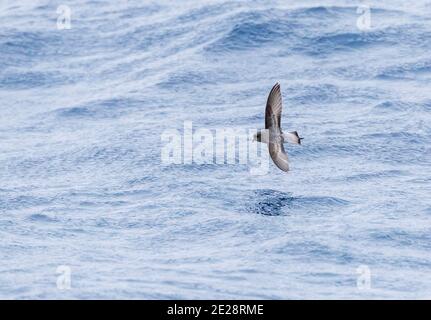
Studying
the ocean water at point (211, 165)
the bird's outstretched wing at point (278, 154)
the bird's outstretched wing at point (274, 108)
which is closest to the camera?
the ocean water at point (211, 165)

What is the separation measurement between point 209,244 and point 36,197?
4393 mm

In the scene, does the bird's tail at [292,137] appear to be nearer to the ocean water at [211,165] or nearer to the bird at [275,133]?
the bird at [275,133]

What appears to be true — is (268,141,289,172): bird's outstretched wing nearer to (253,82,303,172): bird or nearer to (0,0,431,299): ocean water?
(253,82,303,172): bird

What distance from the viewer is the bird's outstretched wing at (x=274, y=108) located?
20203mm

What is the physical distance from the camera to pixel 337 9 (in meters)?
32.0

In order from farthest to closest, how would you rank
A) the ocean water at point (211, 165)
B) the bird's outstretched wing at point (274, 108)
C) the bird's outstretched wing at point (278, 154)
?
the bird's outstretched wing at point (278, 154)
the bird's outstretched wing at point (274, 108)
the ocean water at point (211, 165)

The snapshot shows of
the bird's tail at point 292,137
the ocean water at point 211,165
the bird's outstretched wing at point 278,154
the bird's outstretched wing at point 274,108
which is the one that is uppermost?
the bird's outstretched wing at point 274,108

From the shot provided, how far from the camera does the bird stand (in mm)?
20266

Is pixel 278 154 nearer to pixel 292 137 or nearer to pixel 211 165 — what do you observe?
pixel 292 137

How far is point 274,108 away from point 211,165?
11.3 ft

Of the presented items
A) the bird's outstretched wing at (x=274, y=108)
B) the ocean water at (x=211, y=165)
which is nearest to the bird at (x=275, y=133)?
the bird's outstretched wing at (x=274, y=108)

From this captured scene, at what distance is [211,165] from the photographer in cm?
2342

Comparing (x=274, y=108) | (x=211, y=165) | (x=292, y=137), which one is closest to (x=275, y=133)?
(x=292, y=137)

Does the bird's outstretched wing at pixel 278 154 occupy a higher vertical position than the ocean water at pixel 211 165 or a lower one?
higher
